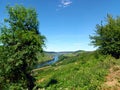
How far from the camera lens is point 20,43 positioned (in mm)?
26766

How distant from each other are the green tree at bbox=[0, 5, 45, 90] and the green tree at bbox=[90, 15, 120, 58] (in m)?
12.4

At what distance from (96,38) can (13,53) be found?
16.2 m

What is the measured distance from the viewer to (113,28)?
35656mm

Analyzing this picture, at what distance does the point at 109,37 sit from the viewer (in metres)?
35.6

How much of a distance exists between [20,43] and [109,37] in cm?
1531

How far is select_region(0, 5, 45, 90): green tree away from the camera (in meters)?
26.6

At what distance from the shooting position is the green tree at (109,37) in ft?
115

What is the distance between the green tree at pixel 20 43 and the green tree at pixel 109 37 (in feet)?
40.6

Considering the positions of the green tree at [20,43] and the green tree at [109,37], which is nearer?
the green tree at [20,43]

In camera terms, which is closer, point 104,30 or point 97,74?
point 97,74

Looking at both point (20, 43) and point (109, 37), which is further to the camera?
point (109, 37)

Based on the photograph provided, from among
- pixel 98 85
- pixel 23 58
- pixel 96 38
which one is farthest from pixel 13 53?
pixel 96 38

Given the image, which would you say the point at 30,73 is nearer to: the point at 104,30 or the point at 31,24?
the point at 31,24

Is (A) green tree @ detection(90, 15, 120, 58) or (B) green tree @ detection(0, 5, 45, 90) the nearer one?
(B) green tree @ detection(0, 5, 45, 90)
